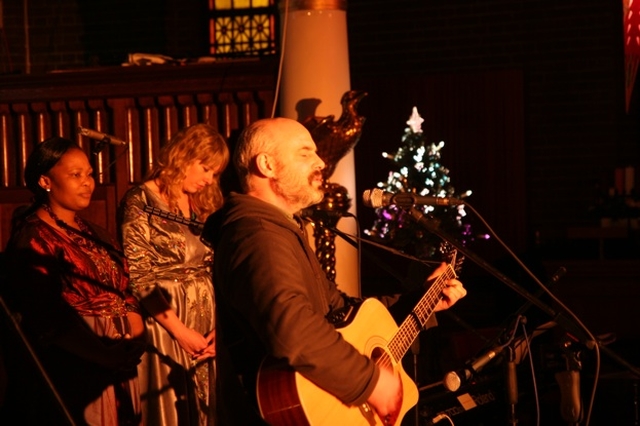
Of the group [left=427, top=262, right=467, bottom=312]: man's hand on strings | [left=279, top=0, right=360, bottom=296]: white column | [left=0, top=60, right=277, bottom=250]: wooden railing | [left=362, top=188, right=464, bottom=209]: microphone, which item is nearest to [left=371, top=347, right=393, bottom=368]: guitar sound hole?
[left=427, top=262, right=467, bottom=312]: man's hand on strings

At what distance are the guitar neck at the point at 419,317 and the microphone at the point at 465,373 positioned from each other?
22 centimetres

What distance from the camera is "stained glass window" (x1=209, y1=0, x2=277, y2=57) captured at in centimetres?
985

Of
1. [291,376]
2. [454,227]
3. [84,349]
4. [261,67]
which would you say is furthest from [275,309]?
[454,227]

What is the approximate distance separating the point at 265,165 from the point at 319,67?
8.90 ft

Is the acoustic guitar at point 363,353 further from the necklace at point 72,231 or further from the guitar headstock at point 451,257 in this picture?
the necklace at point 72,231

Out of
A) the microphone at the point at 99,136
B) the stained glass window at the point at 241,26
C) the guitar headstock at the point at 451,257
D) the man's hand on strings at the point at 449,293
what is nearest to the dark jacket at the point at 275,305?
the man's hand on strings at the point at 449,293

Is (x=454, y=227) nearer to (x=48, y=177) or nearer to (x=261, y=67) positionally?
(x=261, y=67)

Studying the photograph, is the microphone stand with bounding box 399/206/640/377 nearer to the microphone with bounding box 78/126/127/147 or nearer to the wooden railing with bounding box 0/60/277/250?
the microphone with bounding box 78/126/127/147

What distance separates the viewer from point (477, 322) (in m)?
9.03

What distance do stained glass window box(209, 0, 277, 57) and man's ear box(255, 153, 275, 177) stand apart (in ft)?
21.1

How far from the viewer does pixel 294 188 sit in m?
3.48

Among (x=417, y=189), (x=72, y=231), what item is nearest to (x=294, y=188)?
(x=72, y=231)

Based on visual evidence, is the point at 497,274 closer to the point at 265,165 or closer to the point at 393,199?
the point at 393,199

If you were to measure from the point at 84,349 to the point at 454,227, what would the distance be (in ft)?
14.0
